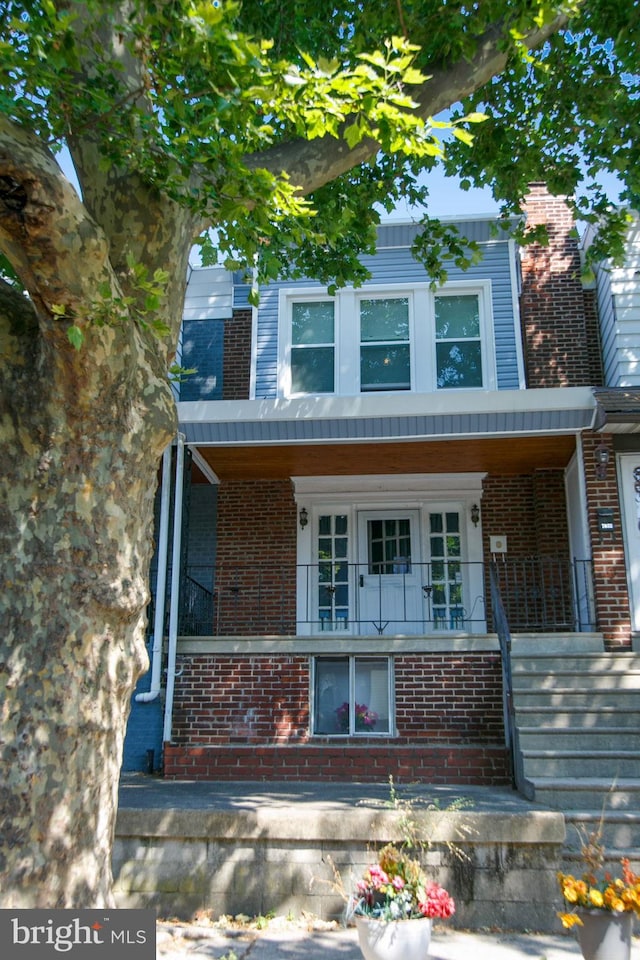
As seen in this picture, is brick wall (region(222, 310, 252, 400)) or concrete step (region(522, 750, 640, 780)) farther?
brick wall (region(222, 310, 252, 400))

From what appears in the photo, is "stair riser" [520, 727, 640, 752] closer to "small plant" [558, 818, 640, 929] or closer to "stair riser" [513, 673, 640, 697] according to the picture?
"stair riser" [513, 673, 640, 697]

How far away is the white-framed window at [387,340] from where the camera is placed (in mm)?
11031

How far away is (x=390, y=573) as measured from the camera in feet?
35.6

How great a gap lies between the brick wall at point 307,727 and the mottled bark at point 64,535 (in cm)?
471

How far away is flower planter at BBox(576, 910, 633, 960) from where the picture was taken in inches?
162

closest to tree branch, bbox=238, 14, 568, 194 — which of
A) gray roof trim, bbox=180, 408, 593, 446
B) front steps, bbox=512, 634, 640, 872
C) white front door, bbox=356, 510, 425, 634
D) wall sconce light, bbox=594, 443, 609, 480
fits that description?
gray roof trim, bbox=180, 408, 593, 446

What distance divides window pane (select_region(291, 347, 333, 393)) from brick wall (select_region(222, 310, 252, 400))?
26.8 inches

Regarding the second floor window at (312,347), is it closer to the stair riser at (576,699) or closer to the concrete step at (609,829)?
the stair riser at (576,699)

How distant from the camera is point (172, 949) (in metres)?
4.95

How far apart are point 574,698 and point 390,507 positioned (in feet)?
13.3

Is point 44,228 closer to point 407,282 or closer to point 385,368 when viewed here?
point 385,368

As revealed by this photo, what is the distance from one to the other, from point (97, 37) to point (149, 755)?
709 centimetres

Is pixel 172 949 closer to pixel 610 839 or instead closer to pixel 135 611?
pixel 135 611

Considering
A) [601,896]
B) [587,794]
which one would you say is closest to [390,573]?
[587,794]
